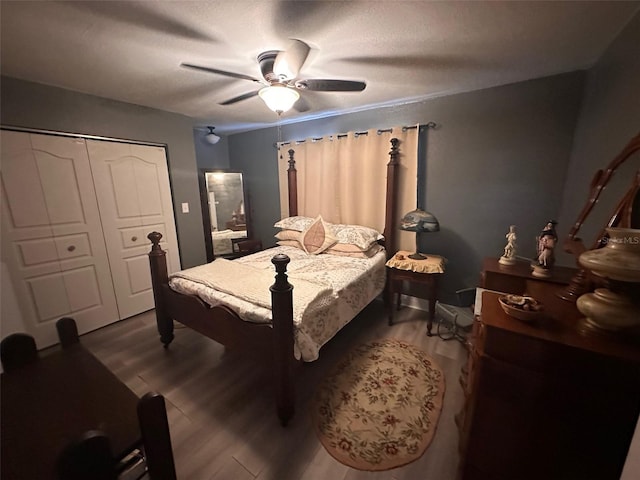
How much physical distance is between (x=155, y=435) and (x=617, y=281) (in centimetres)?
165

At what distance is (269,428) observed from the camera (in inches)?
59.0

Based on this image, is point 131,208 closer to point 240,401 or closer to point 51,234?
point 51,234

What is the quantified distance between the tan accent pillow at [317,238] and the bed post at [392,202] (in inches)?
24.7

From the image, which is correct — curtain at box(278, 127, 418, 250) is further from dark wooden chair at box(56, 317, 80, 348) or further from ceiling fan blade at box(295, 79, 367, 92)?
dark wooden chair at box(56, 317, 80, 348)

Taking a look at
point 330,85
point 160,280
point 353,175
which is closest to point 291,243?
point 353,175

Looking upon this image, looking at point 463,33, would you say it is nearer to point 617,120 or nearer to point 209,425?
point 617,120

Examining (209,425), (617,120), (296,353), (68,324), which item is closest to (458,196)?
(617,120)

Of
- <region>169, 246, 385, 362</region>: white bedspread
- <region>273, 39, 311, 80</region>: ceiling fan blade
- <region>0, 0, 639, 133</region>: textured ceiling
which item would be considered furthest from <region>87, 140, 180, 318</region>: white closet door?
<region>273, 39, 311, 80</region>: ceiling fan blade

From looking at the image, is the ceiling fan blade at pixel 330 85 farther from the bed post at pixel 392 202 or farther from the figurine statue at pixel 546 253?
the figurine statue at pixel 546 253

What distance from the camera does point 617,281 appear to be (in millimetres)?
819

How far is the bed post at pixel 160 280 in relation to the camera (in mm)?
2070

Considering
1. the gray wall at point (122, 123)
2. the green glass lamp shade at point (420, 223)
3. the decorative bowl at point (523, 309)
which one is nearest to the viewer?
the decorative bowl at point (523, 309)

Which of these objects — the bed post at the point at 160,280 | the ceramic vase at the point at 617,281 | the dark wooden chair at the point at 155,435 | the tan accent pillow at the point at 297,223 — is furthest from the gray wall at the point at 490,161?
the dark wooden chair at the point at 155,435

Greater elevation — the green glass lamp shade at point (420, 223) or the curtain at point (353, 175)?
the curtain at point (353, 175)
